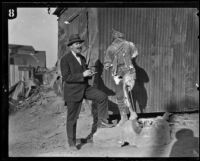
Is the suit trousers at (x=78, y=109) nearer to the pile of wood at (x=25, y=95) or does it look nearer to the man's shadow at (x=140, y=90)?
the man's shadow at (x=140, y=90)

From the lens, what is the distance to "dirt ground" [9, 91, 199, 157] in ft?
18.7

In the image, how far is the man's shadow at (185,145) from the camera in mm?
5486

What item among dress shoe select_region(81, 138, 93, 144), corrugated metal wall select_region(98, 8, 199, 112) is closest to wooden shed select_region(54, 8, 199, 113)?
corrugated metal wall select_region(98, 8, 199, 112)

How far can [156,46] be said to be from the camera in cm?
878

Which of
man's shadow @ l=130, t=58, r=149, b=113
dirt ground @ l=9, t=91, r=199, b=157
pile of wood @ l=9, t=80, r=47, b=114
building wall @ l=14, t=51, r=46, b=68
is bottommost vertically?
dirt ground @ l=9, t=91, r=199, b=157

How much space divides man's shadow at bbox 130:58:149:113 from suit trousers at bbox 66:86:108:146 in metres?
2.67

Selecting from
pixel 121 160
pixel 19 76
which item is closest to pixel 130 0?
pixel 121 160

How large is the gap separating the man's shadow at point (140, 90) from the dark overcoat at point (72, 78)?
3.06 metres

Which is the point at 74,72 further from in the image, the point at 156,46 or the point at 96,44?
the point at 156,46

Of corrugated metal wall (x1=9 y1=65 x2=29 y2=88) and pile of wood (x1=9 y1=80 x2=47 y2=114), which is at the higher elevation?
corrugated metal wall (x1=9 y1=65 x2=29 y2=88)

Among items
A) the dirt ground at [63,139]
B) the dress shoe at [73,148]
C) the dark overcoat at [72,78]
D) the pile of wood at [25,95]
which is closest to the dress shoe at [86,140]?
the dirt ground at [63,139]

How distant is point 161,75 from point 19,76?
8768 millimetres

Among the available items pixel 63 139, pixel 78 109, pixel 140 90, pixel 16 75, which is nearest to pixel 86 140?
pixel 63 139

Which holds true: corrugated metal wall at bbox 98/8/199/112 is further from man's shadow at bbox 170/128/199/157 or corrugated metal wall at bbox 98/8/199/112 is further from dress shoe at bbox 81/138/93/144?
man's shadow at bbox 170/128/199/157
